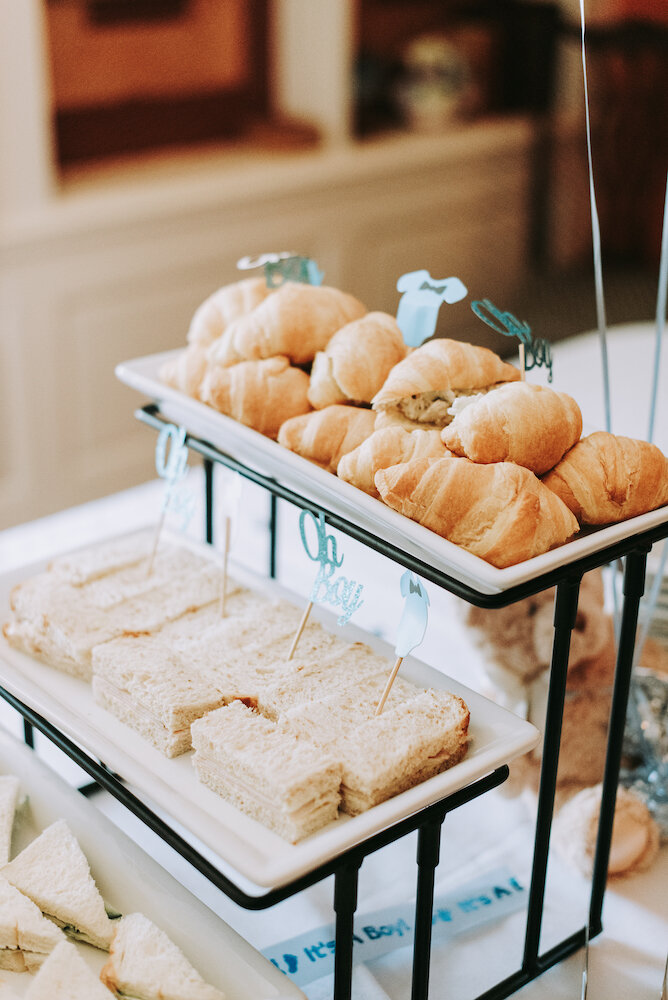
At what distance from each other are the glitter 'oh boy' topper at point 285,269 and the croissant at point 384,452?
354mm

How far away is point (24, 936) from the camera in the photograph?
86 cm

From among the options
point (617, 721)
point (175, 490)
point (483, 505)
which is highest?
point (483, 505)

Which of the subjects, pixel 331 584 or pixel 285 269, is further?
pixel 285 269

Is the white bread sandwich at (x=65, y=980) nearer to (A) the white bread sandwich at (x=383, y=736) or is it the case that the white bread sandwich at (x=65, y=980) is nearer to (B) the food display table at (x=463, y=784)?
(B) the food display table at (x=463, y=784)

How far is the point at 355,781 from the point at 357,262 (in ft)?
8.33

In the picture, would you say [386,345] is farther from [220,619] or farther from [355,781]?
[355,781]

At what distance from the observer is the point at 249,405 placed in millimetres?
988

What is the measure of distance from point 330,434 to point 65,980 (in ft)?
1.58

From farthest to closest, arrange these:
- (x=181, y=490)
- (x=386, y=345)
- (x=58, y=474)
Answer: (x=58, y=474) → (x=181, y=490) → (x=386, y=345)

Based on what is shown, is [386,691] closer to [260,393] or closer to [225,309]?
[260,393]

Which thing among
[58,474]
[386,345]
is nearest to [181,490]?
[386,345]

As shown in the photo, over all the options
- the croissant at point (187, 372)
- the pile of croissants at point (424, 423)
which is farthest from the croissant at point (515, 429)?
the croissant at point (187, 372)

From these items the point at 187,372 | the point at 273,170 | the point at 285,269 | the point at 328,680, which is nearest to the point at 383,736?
the point at 328,680

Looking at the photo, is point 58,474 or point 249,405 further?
point 58,474
